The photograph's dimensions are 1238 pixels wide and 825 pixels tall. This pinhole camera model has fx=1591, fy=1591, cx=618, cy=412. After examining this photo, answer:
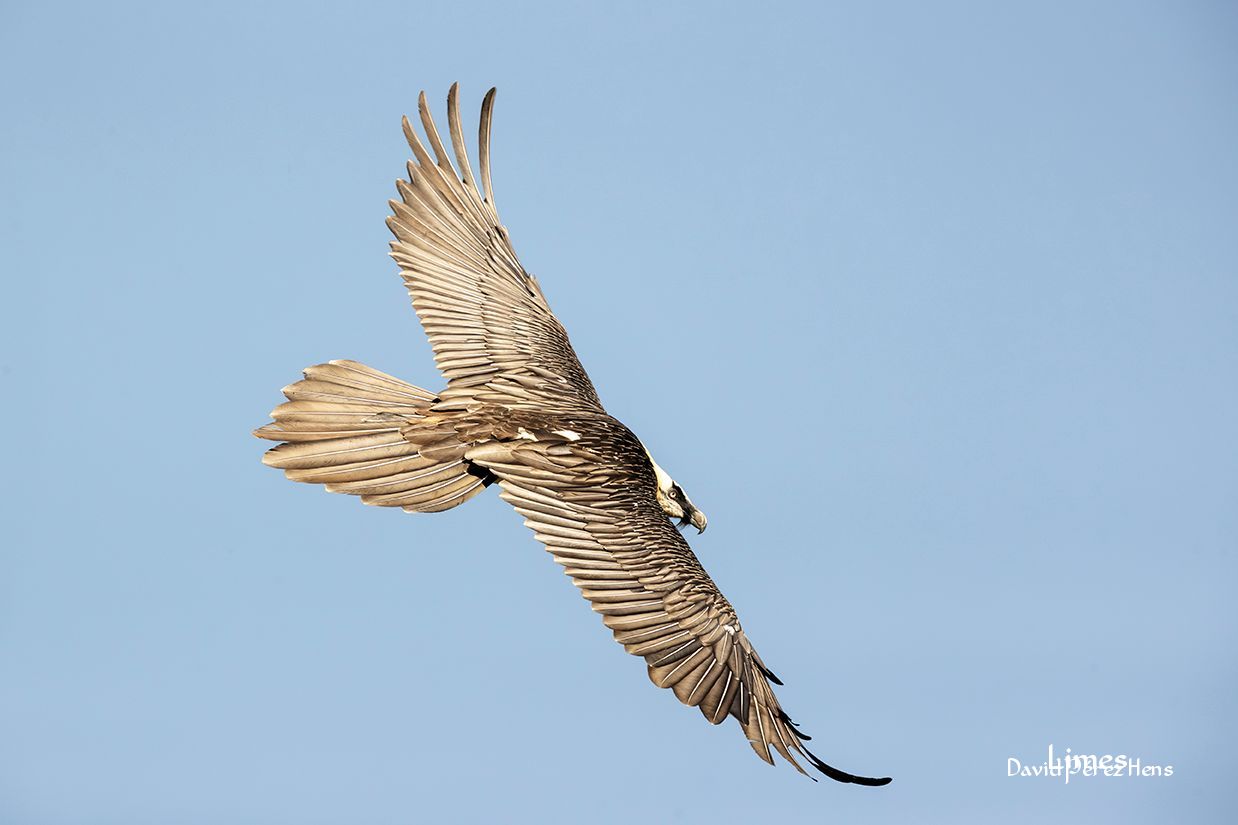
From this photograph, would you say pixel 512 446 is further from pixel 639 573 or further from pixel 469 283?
pixel 469 283

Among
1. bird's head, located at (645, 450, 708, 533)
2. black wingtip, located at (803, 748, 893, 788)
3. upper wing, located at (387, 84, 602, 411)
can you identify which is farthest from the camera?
upper wing, located at (387, 84, 602, 411)

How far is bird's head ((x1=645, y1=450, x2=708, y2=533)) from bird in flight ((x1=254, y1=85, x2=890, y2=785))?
2cm

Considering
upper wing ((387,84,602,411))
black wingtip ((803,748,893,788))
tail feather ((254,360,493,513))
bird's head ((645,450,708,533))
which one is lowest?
black wingtip ((803,748,893,788))

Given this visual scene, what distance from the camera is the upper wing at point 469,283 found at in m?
17.2

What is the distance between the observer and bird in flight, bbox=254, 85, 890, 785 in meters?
13.9

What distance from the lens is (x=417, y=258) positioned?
1769cm

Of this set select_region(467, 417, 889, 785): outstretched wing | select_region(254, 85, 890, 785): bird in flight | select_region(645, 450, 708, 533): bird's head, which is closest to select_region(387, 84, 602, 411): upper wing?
select_region(254, 85, 890, 785): bird in flight

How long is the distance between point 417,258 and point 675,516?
4079 millimetres

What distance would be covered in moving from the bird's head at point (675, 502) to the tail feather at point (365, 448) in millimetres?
2013

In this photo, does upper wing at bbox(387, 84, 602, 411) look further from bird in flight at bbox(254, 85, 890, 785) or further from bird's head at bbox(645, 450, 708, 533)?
bird's head at bbox(645, 450, 708, 533)

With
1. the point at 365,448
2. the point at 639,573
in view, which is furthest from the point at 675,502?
the point at 365,448

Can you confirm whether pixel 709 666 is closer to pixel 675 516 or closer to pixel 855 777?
pixel 855 777

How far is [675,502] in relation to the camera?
55.0 ft

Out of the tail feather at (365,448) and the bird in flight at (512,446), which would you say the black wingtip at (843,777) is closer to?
the bird in flight at (512,446)
